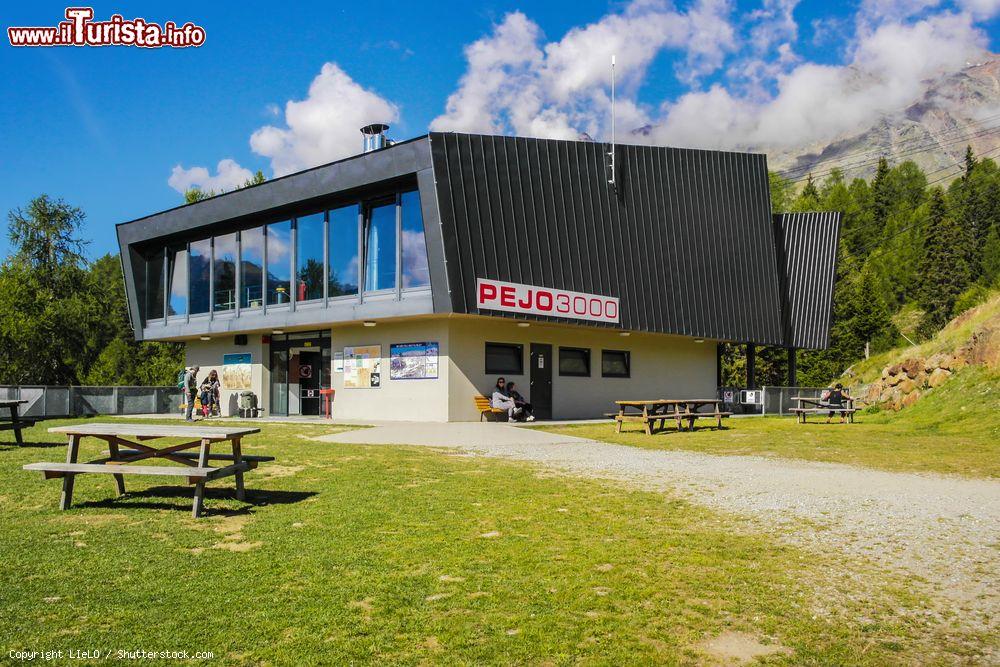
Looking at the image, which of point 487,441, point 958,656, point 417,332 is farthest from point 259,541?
point 417,332

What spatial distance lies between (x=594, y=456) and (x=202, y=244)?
20.7m

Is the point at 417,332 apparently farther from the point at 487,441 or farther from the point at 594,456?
the point at 594,456

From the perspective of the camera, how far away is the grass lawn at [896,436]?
40.8ft

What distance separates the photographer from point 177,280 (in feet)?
95.5

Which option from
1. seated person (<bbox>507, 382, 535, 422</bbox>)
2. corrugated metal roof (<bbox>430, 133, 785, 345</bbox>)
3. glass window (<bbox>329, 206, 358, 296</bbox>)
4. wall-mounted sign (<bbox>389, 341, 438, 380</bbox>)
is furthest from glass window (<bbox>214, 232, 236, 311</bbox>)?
seated person (<bbox>507, 382, 535, 422</bbox>)

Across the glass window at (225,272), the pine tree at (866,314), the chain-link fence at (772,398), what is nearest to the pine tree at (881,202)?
the pine tree at (866,314)

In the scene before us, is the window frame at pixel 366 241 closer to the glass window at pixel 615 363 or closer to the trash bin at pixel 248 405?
the trash bin at pixel 248 405

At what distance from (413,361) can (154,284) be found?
13.9m

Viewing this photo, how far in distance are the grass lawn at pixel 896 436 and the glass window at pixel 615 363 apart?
4.93 m

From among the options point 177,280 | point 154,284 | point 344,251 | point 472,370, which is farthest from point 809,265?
point 154,284

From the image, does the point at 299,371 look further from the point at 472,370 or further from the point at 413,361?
the point at 472,370

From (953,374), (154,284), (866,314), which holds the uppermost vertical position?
(866,314)

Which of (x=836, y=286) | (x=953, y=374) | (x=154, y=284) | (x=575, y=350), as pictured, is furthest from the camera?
(x=836, y=286)

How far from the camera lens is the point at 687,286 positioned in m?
26.7
